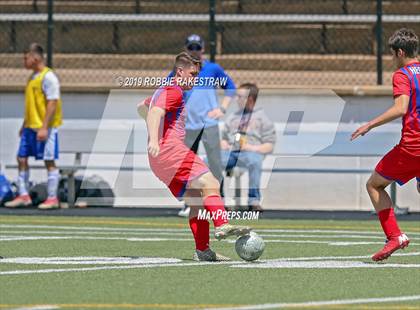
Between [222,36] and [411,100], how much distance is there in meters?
11.6

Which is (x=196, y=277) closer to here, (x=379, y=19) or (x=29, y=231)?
(x=29, y=231)

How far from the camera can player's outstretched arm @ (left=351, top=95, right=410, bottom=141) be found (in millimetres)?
10023

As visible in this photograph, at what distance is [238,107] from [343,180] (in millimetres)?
1991

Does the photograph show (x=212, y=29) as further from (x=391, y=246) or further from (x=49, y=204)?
(x=391, y=246)

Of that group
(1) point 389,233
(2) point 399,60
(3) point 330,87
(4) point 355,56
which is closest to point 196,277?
(1) point 389,233

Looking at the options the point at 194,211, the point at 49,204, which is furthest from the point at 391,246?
the point at 49,204

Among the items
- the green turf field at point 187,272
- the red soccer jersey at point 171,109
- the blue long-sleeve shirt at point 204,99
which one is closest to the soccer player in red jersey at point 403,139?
the green turf field at point 187,272

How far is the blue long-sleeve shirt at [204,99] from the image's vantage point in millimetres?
16531

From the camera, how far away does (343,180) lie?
746 inches

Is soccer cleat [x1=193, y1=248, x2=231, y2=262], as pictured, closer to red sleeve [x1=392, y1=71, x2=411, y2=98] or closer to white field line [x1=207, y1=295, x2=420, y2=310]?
red sleeve [x1=392, y1=71, x2=411, y2=98]

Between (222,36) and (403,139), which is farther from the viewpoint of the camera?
(222,36)

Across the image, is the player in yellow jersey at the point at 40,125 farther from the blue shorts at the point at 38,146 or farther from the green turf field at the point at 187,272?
the green turf field at the point at 187,272

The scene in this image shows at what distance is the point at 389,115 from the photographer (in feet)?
33.1

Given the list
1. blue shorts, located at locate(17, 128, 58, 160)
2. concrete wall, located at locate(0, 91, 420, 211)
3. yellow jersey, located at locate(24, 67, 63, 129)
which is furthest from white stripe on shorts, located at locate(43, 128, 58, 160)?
concrete wall, located at locate(0, 91, 420, 211)
